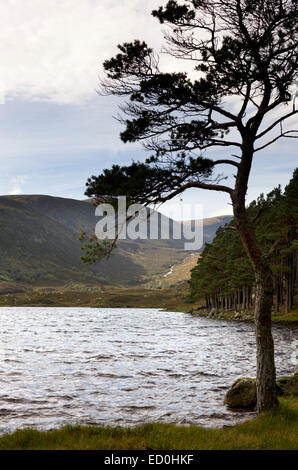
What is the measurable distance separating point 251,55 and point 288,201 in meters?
51.6

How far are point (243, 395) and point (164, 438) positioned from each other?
8.13 metres

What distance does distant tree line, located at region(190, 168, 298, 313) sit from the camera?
203 ft

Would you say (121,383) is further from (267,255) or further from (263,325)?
(267,255)

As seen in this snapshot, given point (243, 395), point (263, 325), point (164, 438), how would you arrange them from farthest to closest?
point (243, 395) → point (263, 325) → point (164, 438)

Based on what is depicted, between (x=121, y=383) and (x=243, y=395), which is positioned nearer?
(x=243, y=395)

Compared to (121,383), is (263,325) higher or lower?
higher

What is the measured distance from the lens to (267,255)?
1312 centimetres

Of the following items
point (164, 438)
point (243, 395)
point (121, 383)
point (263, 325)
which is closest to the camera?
point (164, 438)

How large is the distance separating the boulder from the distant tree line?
767cm

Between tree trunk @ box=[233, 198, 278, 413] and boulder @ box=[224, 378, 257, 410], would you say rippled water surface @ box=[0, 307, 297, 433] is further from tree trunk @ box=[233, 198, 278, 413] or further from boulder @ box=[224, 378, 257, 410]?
tree trunk @ box=[233, 198, 278, 413]

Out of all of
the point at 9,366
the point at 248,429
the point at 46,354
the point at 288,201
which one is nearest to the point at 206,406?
the point at 248,429

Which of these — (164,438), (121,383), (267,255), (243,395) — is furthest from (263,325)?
(121,383)

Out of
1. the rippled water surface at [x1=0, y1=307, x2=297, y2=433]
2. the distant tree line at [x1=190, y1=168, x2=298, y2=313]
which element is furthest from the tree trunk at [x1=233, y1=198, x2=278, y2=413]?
the rippled water surface at [x1=0, y1=307, x2=297, y2=433]
